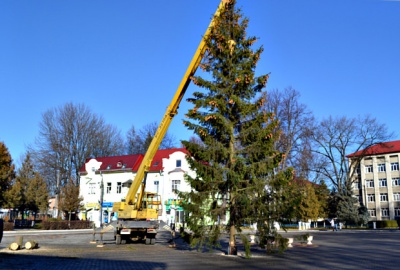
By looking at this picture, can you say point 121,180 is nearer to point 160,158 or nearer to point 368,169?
point 160,158

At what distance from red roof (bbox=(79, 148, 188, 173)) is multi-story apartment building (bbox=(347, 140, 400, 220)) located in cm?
4060

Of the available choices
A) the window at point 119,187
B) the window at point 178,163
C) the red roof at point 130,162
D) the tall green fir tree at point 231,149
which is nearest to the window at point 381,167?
the red roof at point 130,162

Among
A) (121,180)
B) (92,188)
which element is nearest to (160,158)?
(121,180)

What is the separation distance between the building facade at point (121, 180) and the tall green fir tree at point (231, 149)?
31863 millimetres

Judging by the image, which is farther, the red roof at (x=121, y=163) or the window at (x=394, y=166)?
the window at (x=394, y=166)

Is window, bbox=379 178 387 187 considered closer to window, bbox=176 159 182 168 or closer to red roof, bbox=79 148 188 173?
red roof, bbox=79 148 188 173

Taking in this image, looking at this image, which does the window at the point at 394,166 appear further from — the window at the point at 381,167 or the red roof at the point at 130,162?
the red roof at the point at 130,162

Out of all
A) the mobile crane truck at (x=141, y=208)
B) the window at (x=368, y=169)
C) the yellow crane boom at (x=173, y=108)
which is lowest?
the mobile crane truck at (x=141, y=208)

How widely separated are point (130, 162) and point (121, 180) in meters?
2.78

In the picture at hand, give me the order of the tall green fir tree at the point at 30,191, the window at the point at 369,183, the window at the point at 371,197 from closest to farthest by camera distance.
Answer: the tall green fir tree at the point at 30,191
the window at the point at 371,197
the window at the point at 369,183

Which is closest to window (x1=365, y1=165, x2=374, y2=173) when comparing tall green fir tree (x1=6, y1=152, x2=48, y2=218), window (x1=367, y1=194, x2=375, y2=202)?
window (x1=367, y1=194, x2=375, y2=202)

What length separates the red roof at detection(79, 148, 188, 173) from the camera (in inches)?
2105

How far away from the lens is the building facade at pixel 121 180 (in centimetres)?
5097

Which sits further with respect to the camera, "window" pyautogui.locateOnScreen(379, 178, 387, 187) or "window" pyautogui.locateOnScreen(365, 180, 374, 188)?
"window" pyautogui.locateOnScreen(365, 180, 374, 188)
